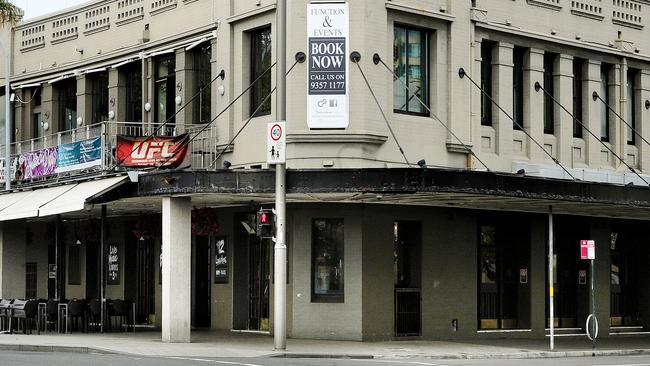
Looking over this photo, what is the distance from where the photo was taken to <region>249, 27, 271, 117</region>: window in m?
33.1

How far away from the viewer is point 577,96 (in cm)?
3806

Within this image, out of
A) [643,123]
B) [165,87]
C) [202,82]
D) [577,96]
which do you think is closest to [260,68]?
[202,82]

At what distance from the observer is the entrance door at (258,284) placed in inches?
1347

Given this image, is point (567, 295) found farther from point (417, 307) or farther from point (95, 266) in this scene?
point (95, 266)

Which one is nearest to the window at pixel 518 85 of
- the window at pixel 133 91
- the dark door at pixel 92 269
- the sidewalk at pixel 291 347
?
the sidewalk at pixel 291 347

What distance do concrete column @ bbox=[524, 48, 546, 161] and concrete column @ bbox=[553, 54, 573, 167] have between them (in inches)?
27.3

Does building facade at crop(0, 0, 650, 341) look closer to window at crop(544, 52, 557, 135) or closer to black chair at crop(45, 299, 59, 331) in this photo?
window at crop(544, 52, 557, 135)

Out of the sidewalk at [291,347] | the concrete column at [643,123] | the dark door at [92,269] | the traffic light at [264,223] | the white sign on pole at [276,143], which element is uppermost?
the concrete column at [643,123]

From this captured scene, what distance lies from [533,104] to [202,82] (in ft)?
30.8

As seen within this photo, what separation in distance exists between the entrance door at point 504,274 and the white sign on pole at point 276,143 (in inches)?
366

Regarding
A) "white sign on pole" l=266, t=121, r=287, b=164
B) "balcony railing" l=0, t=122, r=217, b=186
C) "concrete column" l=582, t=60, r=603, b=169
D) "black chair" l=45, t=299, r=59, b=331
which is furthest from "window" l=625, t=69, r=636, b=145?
"black chair" l=45, t=299, r=59, b=331

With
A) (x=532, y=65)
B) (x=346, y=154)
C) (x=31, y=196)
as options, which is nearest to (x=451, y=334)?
(x=346, y=154)

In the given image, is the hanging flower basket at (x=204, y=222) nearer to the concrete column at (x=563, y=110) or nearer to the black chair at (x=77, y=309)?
the black chair at (x=77, y=309)

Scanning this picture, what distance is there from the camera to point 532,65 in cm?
3628
